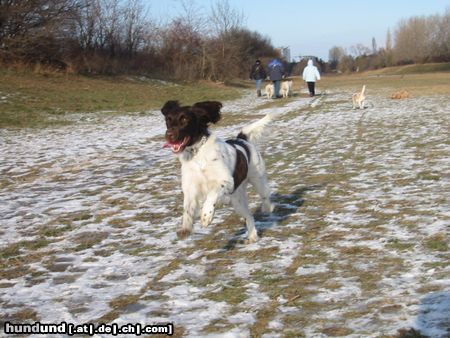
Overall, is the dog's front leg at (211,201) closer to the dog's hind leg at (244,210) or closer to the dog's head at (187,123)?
the dog's hind leg at (244,210)

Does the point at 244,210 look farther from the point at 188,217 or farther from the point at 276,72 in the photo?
the point at 276,72

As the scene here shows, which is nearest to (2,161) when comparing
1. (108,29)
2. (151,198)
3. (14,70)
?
(151,198)

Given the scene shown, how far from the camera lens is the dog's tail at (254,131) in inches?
219

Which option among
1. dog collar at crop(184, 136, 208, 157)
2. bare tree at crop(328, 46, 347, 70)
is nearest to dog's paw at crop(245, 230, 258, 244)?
dog collar at crop(184, 136, 208, 157)

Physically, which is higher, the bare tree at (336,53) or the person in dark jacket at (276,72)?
the bare tree at (336,53)

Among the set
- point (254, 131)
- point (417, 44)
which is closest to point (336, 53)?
point (417, 44)

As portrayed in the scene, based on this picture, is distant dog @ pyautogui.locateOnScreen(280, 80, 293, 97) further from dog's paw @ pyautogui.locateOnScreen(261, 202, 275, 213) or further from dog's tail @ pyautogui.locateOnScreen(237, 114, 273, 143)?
dog's paw @ pyautogui.locateOnScreen(261, 202, 275, 213)

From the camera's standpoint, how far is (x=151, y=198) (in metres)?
6.39

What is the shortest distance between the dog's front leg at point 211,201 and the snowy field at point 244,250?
1.05 feet

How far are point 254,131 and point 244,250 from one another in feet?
5.48

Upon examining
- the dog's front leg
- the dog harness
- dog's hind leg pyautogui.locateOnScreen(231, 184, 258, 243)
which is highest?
the dog harness

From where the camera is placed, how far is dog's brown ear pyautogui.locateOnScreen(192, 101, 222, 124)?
15.0ft

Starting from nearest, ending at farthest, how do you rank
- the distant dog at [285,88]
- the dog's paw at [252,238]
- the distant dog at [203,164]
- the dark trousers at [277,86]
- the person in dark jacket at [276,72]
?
the distant dog at [203,164] → the dog's paw at [252,238] → the person in dark jacket at [276,72] → the dark trousers at [277,86] → the distant dog at [285,88]

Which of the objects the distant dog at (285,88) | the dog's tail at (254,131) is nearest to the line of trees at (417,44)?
the distant dog at (285,88)
